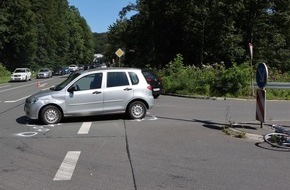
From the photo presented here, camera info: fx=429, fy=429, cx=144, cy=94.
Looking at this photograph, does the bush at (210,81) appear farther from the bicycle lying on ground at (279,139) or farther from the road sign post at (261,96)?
the bicycle lying on ground at (279,139)

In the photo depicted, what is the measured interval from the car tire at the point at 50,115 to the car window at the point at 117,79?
1847mm

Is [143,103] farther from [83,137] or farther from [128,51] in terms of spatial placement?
[128,51]

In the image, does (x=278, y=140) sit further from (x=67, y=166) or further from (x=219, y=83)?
(x=219, y=83)

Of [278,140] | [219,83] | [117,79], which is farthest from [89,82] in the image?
[219,83]

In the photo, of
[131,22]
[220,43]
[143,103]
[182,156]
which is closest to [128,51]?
[131,22]

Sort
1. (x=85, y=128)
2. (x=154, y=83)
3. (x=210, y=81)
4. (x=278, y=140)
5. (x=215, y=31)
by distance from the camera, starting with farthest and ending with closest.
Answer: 1. (x=215, y=31)
2. (x=210, y=81)
3. (x=154, y=83)
4. (x=85, y=128)
5. (x=278, y=140)

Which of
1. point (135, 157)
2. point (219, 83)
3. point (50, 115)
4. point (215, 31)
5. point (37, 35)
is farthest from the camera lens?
point (37, 35)

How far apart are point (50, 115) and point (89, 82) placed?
5.18 feet

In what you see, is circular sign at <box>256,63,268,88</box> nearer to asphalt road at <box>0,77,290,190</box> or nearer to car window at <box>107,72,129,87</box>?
asphalt road at <box>0,77,290,190</box>

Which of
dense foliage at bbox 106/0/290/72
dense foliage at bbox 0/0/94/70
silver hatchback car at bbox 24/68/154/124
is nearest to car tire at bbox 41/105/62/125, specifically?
silver hatchback car at bbox 24/68/154/124

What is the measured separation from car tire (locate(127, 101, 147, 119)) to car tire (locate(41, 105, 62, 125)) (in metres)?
2.32

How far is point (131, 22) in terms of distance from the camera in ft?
211

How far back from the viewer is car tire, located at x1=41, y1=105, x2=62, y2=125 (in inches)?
518

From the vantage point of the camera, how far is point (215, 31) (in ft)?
161
